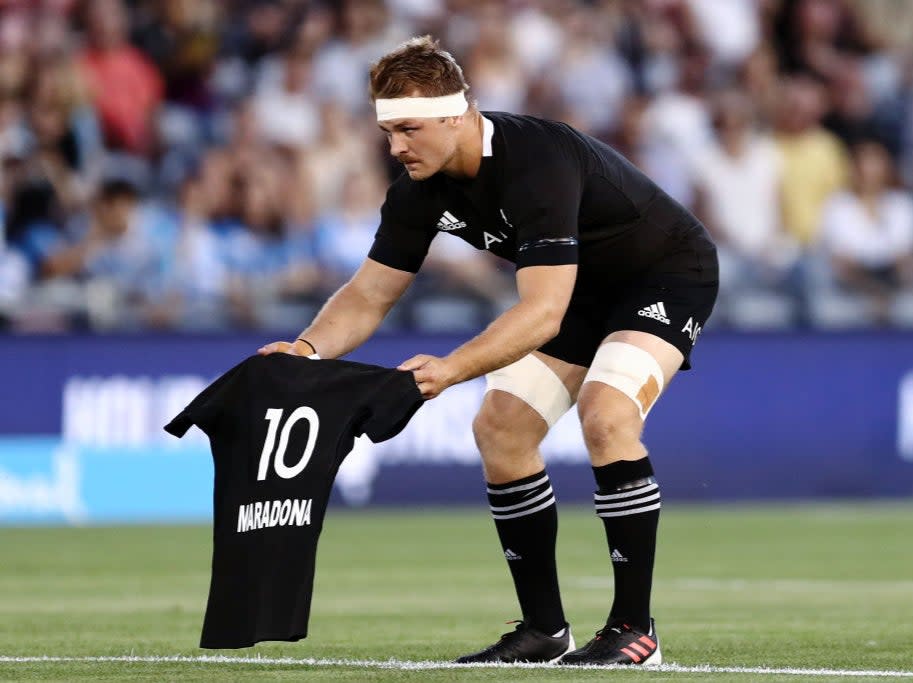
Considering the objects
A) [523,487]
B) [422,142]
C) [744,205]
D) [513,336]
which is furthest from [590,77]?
[513,336]

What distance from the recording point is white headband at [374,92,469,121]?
6.66 meters

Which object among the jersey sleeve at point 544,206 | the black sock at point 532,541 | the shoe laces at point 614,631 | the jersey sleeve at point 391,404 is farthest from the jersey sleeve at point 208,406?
the shoe laces at point 614,631

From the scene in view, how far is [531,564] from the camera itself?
7336mm

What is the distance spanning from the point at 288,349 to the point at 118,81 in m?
10.6

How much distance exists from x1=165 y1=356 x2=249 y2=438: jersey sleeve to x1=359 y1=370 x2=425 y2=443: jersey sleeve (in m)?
0.46

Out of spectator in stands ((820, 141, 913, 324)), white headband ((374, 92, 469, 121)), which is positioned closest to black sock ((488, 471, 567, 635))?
white headband ((374, 92, 469, 121))

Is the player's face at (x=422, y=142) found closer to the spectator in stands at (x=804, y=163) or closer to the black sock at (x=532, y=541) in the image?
the black sock at (x=532, y=541)

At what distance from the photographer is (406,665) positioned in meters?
6.77

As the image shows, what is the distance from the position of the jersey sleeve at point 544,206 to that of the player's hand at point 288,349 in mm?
868

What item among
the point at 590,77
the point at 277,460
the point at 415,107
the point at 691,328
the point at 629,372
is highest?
the point at 590,77

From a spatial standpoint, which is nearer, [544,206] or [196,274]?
[544,206]

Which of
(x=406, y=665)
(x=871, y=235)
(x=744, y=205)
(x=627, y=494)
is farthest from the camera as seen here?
(x=871, y=235)

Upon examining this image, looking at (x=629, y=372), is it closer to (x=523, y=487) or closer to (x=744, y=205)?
(x=523, y=487)

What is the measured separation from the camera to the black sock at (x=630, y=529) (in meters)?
7.02
